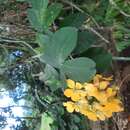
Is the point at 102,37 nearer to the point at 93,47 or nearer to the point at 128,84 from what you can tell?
the point at 93,47

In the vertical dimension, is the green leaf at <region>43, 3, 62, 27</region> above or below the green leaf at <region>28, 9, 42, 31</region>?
above

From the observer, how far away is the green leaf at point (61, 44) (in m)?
0.56

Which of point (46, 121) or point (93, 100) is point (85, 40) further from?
point (46, 121)

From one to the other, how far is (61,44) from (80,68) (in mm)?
51

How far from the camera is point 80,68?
566 mm

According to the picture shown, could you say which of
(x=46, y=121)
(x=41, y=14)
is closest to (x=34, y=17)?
(x=41, y=14)

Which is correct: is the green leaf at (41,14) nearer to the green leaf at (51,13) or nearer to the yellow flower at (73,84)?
the green leaf at (51,13)

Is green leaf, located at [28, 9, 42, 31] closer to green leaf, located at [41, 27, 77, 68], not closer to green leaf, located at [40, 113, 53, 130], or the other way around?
green leaf, located at [41, 27, 77, 68]

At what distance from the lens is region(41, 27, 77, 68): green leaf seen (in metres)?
0.56

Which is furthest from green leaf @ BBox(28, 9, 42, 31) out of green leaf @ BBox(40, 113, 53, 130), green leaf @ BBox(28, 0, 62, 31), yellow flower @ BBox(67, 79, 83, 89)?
green leaf @ BBox(40, 113, 53, 130)

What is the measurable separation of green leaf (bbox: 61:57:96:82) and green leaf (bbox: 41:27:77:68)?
0.02m

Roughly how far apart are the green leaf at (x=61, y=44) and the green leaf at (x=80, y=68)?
0.05 feet

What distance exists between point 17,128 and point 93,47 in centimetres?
51

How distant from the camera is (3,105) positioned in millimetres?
1086
